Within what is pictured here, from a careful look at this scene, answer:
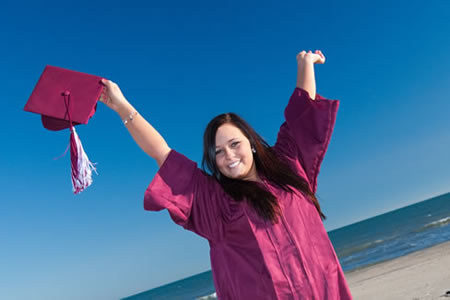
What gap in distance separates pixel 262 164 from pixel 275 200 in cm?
27

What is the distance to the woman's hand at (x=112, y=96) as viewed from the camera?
226 centimetres

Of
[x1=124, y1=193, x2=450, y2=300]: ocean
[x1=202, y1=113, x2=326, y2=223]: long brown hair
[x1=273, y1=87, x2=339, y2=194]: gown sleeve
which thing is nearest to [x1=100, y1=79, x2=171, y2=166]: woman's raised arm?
[x1=202, y1=113, x2=326, y2=223]: long brown hair

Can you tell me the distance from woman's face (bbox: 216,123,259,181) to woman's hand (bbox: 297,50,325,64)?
2.10ft

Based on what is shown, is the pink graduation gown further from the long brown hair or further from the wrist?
the wrist

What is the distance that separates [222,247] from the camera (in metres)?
2.09

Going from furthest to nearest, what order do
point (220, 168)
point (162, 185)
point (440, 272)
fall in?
point (440, 272) < point (220, 168) < point (162, 185)

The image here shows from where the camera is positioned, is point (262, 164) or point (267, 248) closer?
point (267, 248)

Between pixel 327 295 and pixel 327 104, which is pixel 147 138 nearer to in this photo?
pixel 327 104

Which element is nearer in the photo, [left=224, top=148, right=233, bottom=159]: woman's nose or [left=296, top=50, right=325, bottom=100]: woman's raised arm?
[left=224, top=148, right=233, bottom=159]: woman's nose

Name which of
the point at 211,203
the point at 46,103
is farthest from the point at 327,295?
the point at 46,103

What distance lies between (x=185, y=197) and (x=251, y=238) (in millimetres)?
362

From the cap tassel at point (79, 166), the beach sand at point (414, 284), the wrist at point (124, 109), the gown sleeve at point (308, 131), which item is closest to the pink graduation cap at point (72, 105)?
the cap tassel at point (79, 166)

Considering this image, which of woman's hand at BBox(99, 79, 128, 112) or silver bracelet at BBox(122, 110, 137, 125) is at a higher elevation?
woman's hand at BBox(99, 79, 128, 112)

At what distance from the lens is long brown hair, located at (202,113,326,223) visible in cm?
208
